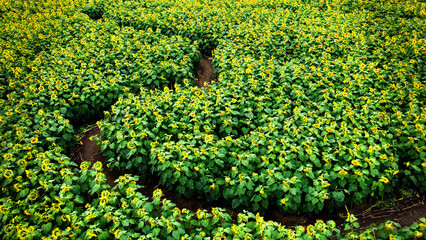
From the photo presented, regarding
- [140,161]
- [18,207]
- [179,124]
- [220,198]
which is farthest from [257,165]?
[18,207]

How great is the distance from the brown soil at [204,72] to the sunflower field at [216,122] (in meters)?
0.39

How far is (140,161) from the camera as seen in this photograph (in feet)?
13.9

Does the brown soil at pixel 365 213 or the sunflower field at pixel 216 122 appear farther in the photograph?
the brown soil at pixel 365 213

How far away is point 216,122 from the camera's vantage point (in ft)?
15.7

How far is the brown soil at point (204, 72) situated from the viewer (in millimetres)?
7171

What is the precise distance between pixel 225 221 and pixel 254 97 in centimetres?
263

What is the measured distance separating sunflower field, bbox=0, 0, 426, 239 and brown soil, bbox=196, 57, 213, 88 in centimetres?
39

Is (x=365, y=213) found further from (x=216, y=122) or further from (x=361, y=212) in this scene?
(x=216, y=122)

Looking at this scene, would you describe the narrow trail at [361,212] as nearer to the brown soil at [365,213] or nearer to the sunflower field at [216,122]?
the brown soil at [365,213]

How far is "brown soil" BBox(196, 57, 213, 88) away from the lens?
7171mm

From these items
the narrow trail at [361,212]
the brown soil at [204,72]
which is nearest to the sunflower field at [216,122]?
the narrow trail at [361,212]

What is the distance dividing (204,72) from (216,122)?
120 inches

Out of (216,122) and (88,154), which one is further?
(88,154)

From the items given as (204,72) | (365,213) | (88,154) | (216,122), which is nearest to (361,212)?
(365,213)
